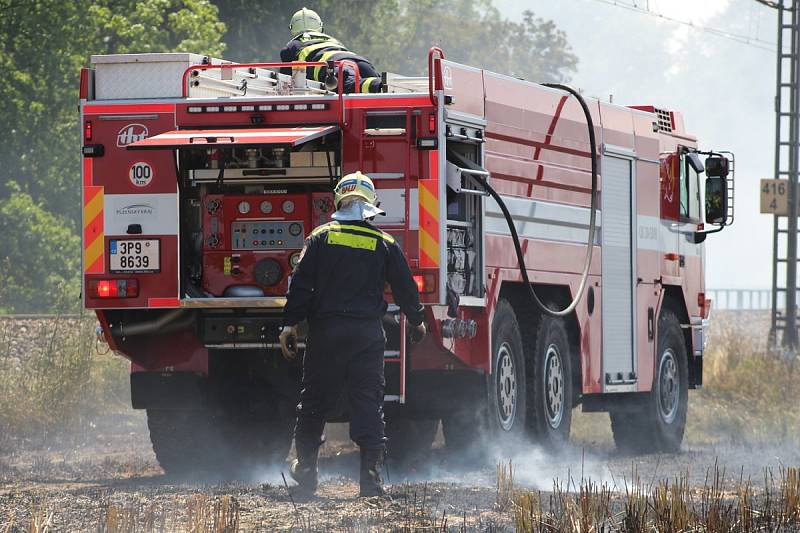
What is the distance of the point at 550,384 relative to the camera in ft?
46.0

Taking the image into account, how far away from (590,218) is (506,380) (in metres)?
1.81

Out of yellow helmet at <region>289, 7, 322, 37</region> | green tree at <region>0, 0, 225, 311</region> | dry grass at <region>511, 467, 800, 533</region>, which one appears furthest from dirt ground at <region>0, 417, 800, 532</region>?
green tree at <region>0, 0, 225, 311</region>

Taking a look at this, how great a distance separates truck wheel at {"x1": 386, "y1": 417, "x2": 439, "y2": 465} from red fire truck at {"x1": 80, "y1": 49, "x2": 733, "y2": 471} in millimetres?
16

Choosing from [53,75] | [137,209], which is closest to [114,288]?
[137,209]

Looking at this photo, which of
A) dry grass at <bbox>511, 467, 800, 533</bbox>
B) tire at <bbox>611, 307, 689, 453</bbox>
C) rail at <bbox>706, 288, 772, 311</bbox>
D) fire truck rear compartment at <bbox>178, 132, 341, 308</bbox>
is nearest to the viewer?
dry grass at <bbox>511, 467, 800, 533</bbox>

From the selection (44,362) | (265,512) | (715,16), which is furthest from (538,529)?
(715,16)

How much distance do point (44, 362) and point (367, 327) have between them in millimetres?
7370

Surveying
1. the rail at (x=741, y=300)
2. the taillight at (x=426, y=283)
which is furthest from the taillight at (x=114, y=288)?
the rail at (x=741, y=300)

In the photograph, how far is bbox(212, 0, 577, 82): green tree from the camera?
129 feet

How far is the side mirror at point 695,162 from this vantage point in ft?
54.6

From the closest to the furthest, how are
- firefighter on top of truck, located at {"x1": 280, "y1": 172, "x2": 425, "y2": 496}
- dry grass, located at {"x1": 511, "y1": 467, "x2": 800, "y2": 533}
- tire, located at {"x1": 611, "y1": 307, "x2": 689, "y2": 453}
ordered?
dry grass, located at {"x1": 511, "y1": 467, "x2": 800, "y2": 533}
firefighter on top of truck, located at {"x1": 280, "y1": 172, "x2": 425, "y2": 496}
tire, located at {"x1": 611, "y1": 307, "x2": 689, "y2": 453}

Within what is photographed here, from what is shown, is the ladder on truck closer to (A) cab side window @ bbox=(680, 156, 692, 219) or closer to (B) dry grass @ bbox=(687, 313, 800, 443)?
(A) cab side window @ bbox=(680, 156, 692, 219)

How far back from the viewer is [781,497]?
955cm

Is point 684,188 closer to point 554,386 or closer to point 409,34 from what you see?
point 554,386
